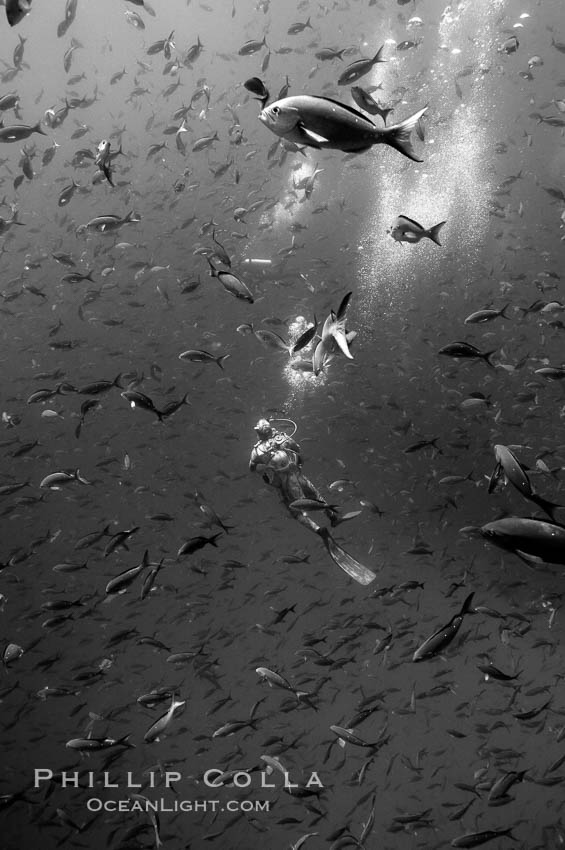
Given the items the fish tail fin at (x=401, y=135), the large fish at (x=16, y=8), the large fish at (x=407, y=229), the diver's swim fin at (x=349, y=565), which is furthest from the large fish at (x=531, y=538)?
the diver's swim fin at (x=349, y=565)

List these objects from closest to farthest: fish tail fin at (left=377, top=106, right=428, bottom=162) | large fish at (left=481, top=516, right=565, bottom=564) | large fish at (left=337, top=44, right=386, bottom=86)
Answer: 1. fish tail fin at (left=377, top=106, right=428, bottom=162)
2. large fish at (left=481, top=516, right=565, bottom=564)
3. large fish at (left=337, top=44, right=386, bottom=86)

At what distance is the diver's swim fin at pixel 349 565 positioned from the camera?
19.0 ft

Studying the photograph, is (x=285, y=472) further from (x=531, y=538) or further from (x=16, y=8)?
(x=16, y=8)

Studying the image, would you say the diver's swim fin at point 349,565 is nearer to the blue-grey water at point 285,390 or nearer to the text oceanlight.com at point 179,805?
the text oceanlight.com at point 179,805

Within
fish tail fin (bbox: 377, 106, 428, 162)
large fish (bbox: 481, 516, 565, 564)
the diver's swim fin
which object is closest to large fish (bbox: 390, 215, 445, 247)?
fish tail fin (bbox: 377, 106, 428, 162)

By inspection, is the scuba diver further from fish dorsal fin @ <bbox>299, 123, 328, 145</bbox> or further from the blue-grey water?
the blue-grey water

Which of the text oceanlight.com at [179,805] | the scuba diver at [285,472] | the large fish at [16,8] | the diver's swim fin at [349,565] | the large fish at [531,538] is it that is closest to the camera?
the large fish at [531,538]

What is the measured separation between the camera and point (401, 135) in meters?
2.04

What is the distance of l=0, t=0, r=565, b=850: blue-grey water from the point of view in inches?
596

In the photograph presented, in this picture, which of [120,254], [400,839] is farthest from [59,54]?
[400,839]

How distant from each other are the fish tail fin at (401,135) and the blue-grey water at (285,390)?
1313 cm

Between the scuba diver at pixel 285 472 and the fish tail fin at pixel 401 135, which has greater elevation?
the fish tail fin at pixel 401 135

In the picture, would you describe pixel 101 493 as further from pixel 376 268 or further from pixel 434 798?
pixel 434 798

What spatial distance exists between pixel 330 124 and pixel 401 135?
27 centimetres
